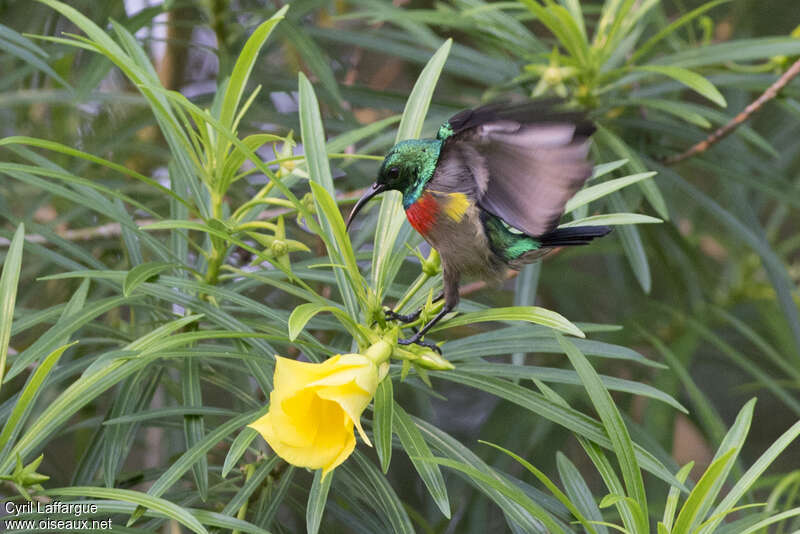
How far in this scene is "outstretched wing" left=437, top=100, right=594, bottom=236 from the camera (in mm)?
634

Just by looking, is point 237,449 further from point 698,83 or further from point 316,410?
point 698,83

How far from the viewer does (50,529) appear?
31.0 inches

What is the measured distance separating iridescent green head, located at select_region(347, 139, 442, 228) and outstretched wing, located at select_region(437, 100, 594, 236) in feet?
0.09

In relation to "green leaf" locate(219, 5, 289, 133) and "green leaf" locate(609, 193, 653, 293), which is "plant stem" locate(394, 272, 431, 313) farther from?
"green leaf" locate(609, 193, 653, 293)

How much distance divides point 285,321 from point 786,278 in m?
0.91

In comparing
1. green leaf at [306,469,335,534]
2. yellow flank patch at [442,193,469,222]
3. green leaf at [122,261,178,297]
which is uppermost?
yellow flank patch at [442,193,469,222]

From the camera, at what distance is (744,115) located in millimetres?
1180

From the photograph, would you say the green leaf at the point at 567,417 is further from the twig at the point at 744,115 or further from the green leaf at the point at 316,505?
the twig at the point at 744,115

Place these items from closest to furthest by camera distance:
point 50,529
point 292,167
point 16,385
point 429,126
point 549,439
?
point 50,529 < point 292,167 < point 429,126 < point 16,385 < point 549,439

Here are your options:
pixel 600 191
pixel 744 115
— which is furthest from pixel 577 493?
pixel 744 115

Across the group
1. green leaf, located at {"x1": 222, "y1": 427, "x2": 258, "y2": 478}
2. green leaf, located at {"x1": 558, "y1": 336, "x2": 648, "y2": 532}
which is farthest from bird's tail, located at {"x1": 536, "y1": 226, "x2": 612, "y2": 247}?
green leaf, located at {"x1": 222, "y1": 427, "x2": 258, "y2": 478}

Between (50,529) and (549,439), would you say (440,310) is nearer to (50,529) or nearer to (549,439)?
(50,529)

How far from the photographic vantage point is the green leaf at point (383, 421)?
0.70 metres

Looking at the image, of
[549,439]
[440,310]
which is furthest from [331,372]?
[549,439]
